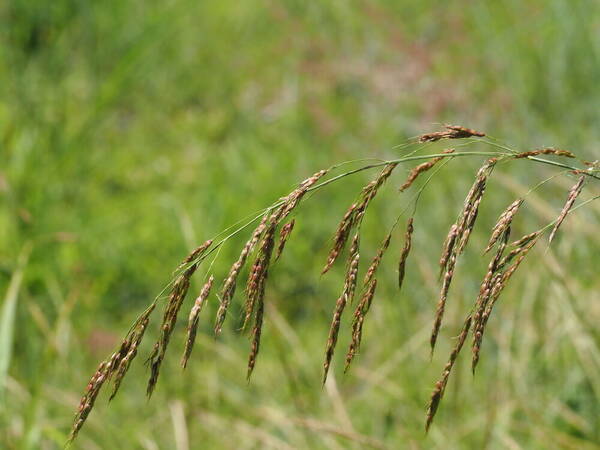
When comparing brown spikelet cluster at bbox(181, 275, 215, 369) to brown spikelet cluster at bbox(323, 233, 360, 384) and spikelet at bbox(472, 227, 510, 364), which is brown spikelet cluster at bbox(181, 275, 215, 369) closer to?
brown spikelet cluster at bbox(323, 233, 360, 384)

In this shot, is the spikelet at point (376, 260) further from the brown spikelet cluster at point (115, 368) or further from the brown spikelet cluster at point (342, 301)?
the brown spikelet cluster at point (115, 368)

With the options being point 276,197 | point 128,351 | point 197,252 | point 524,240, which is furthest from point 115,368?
point 276,197

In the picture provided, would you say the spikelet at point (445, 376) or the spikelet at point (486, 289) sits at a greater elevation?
the spikelet at point (486, 289)

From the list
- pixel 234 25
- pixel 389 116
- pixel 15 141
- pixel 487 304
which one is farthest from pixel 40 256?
pixel 234 25

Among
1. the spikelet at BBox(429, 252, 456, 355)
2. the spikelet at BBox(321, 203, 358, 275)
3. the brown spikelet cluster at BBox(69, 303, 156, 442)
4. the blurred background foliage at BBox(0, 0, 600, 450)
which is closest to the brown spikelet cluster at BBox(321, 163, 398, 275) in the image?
the spikelet at BBox(321, 203, 358, 275)

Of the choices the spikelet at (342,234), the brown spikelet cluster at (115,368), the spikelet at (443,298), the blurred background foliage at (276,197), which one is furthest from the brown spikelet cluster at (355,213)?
the blurred background foliage at (276,197)

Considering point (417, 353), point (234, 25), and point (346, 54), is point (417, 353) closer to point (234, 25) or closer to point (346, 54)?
point (346, 54)
